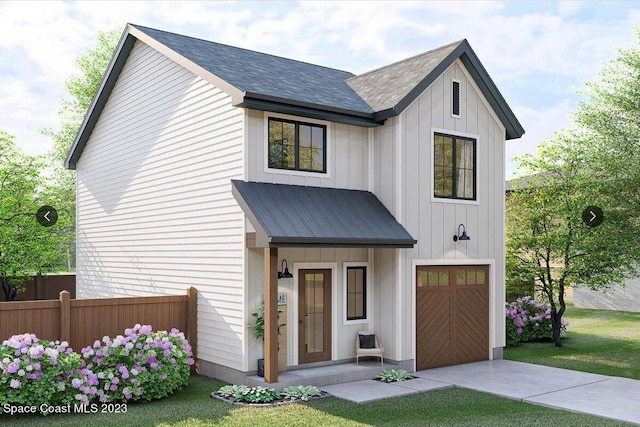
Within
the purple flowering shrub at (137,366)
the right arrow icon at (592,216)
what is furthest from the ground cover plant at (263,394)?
the right arrow icon at (592,216)

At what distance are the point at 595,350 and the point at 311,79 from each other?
10.3 m

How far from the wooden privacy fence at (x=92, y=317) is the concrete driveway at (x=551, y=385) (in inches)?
200

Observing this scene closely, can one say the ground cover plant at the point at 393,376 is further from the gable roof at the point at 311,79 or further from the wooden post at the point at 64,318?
the wooden post at the point at 64,318

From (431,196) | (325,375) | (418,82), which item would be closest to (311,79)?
(418,82)

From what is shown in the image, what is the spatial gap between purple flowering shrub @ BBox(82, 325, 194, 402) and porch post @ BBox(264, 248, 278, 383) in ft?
5.12

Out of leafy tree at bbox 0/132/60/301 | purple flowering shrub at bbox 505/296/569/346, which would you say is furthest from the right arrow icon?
leafy tree at bbox 0/132/60/301

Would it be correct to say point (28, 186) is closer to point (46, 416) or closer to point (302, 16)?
point (302, 16)

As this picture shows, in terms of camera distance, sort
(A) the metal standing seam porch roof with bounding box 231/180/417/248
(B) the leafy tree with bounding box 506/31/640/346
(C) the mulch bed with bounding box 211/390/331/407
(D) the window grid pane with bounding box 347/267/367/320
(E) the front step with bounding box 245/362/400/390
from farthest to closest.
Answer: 1. (B) the leafy tree with bounding box 506/31/640/346
2. (D) the window grid pane with bounding box 347/267/367/320
3. (E) the front step with bounding box 245/362/400/390
4. (A) the metal standing seam porch roof with bounding box 231/180/417/248
5. (C) the mulch bed with bounding box 211/390/331/407

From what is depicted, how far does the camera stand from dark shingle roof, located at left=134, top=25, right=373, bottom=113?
41.0ft

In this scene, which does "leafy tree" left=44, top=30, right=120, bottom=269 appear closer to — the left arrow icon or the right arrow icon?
the left arrow icon

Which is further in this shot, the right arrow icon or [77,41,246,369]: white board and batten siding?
the right arrow icon

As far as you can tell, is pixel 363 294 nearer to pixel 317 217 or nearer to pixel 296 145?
pixel 317 217

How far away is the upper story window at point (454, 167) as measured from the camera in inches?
547

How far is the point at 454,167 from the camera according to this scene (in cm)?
1426
